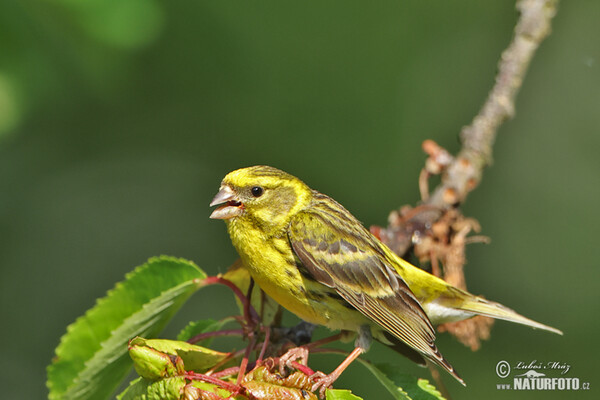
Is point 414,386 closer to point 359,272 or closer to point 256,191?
point 359,272

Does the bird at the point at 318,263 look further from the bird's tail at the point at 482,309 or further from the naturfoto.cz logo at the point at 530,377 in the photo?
the naturfoto.cz logo at the point at 530,377

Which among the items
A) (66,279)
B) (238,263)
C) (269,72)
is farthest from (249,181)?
(66,279)

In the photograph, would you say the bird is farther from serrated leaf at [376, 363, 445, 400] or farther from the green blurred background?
the green blurred background

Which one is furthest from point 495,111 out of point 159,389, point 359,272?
point 159,389

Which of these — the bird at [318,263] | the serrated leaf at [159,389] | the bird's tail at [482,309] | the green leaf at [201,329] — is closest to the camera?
the serrated leaf at [159,389]

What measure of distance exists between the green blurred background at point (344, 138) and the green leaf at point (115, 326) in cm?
242

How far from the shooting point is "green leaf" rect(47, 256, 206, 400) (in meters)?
2.84

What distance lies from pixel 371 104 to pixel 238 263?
3224 mm

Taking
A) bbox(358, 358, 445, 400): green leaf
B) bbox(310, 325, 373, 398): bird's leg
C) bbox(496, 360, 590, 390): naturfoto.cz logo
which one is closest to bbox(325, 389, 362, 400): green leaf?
bbox(310, 325, 373, 398): bird's leg

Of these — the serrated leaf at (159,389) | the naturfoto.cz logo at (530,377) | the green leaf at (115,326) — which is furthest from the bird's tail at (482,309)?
the serrated leaf at (159,389)

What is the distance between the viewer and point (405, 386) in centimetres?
280

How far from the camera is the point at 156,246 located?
707 centimetres

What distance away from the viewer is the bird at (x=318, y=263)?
297 cm

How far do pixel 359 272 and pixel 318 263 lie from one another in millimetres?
217
